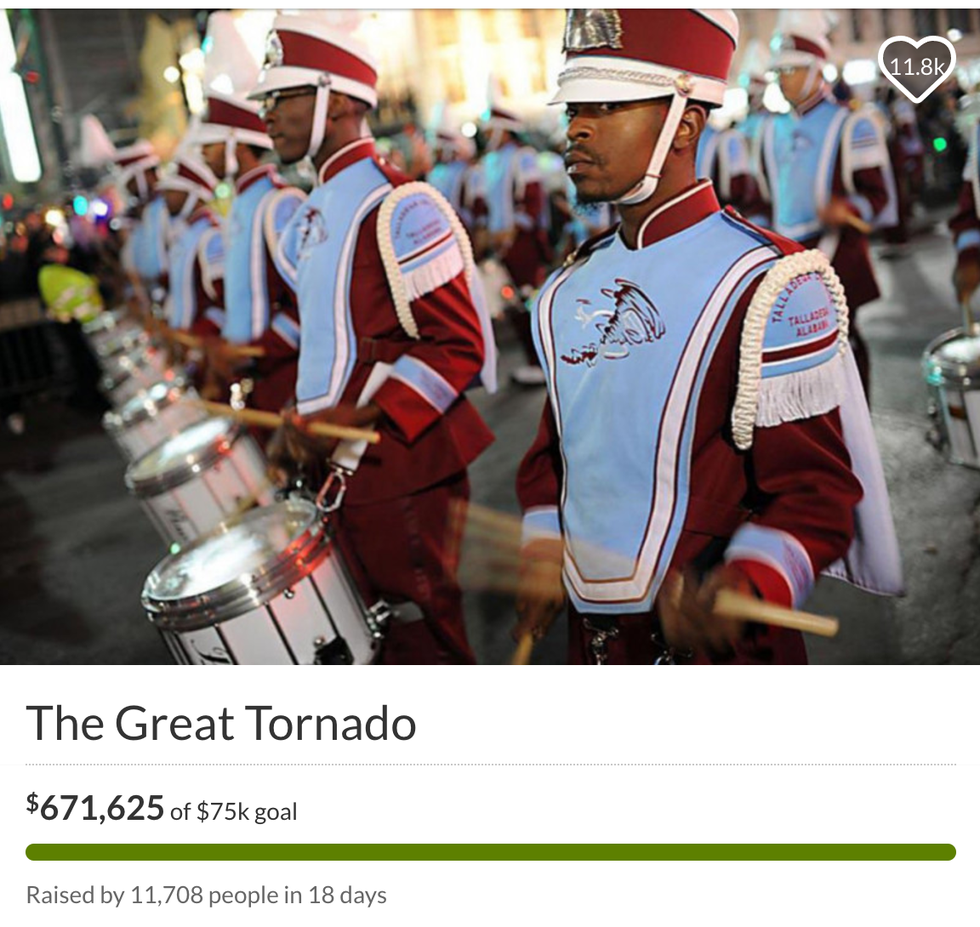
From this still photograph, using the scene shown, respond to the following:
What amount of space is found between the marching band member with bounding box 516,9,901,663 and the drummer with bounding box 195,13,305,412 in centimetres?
198

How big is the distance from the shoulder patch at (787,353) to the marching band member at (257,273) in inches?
87.8

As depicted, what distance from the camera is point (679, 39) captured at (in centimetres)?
170

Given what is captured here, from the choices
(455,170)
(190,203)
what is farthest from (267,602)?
(455,170)

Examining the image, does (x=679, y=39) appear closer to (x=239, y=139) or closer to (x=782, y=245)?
(x=782, y=245)

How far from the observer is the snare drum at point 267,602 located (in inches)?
93.2

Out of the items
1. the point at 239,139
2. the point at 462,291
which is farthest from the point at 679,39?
the point at 239,139

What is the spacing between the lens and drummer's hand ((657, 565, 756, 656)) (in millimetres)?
1593

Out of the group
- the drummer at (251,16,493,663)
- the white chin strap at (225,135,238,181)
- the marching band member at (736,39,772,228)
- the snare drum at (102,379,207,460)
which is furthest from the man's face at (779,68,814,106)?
the snare drum at (102,379,207,460)

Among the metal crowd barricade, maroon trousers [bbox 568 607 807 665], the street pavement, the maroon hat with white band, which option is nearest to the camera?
maroon trousers [bbox 568 607 807 665]

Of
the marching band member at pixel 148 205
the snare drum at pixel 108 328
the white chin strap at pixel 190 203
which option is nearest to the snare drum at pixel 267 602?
the white chin strap at pixel 190 203

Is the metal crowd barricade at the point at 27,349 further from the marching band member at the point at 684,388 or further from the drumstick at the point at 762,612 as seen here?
the drumstick at the point at 762,612

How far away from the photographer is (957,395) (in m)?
3.02

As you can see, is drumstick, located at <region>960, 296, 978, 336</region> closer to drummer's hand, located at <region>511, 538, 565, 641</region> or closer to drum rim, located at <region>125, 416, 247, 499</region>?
drummer's hand, located at <region>511, 538, 565, 641</region>
